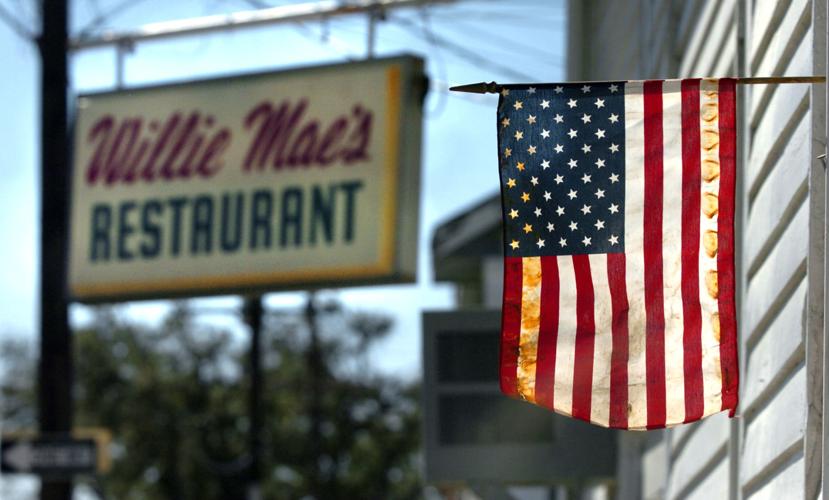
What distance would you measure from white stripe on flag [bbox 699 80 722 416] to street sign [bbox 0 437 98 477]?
7.07 m

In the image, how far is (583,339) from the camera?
4250 millimetres

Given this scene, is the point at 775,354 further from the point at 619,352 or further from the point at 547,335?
the point at 547,335

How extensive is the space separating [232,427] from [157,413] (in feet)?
7.15

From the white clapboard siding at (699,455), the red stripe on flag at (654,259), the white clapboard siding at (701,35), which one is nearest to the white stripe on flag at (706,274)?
the red stripe on flag at (654,259)

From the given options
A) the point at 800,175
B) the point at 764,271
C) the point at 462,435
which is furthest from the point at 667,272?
the point at 462,435

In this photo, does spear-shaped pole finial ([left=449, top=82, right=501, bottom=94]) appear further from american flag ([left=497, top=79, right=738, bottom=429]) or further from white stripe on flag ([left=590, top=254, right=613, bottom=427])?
white stripe on flag ([left=590, top=254, right=613, bottom=427])

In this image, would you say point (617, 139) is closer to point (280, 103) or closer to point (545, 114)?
point (545, 114)

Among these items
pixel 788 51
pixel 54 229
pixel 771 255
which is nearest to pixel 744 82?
pixel 788 51

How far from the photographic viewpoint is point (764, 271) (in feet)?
17.2

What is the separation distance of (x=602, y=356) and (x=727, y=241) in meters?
0.46

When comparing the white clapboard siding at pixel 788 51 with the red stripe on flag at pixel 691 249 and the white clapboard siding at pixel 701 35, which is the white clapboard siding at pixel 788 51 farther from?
the white clapboard siding at pixel 701 35

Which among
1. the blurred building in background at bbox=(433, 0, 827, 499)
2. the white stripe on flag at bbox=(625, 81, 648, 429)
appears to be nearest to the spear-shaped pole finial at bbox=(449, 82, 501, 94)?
the white stripe on flag at bbox=(625, 81, 648, 429)

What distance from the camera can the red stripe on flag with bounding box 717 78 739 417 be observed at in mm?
4160

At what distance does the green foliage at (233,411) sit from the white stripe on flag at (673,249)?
38801mm
